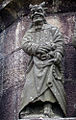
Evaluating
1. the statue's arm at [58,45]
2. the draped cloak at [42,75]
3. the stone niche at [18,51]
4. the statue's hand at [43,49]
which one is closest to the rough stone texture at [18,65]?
the stone niche at [18,51]

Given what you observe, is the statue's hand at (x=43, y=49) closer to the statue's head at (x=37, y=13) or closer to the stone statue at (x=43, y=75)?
the stone statue at (x=43, y=75)

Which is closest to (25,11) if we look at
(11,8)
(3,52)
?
(11,8)

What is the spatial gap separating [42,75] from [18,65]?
1.30 meters

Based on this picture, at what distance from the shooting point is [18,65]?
789cm

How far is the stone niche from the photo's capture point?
752cm

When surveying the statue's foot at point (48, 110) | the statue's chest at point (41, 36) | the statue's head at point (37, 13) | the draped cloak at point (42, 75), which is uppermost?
the statue's head at point (37, 13)

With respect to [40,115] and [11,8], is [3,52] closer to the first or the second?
[11,8]

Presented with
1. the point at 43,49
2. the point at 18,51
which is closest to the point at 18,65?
the point at 18,51

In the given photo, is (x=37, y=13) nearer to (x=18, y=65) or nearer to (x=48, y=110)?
(x=18, y=65)

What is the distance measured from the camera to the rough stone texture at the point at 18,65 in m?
7.46

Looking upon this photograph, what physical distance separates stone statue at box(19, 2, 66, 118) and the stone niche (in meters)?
0.68

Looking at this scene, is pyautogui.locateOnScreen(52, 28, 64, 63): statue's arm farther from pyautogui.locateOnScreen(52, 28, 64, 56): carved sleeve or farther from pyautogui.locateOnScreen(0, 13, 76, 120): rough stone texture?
pyautogui.locateOnScreen(0, 13, 76, 120): rough stone texture

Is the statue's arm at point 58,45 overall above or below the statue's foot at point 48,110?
above

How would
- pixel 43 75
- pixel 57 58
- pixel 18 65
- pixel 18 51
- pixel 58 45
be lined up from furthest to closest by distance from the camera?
1. pixel 18 51
2. pixel 18 65
3. pixel 58 45
4. pixel 57 58
5. pixel 43 75
